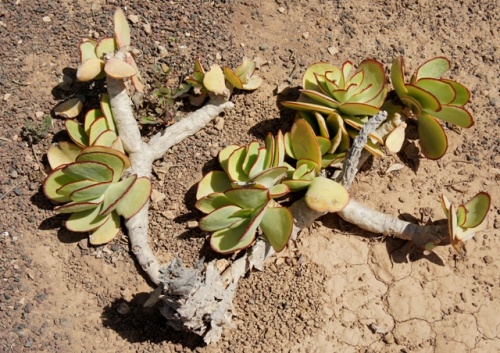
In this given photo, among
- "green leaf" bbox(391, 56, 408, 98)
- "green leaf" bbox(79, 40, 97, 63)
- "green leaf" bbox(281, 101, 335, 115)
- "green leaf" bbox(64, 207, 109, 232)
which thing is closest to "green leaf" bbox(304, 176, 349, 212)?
"green leaf" bbox(281, 101, 335, 115)

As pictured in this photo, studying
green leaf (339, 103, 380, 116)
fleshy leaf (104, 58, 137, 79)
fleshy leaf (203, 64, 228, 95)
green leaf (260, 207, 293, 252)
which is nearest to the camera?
green leaf (260, 207, 293, 252)

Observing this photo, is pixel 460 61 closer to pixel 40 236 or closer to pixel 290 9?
pixel 290 9

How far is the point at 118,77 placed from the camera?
2633 millimetres

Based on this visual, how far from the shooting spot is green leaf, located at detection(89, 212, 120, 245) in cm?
270

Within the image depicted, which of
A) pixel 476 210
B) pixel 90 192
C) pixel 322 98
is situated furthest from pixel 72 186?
pixel 476 210

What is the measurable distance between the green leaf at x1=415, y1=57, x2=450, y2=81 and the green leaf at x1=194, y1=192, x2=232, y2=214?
1.16 m

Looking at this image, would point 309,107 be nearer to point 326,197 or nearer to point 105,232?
point 326,197

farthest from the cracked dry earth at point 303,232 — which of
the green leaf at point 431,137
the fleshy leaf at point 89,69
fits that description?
the fleshy leaf at point 89,69

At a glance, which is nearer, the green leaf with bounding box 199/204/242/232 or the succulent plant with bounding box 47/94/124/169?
the green leaf with bounding box 199/204/242/232

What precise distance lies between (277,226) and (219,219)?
262mm

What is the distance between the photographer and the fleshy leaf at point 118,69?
264 cm

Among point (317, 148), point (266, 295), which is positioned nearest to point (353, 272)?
point (266, 295)

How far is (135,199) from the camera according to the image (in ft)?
8.74

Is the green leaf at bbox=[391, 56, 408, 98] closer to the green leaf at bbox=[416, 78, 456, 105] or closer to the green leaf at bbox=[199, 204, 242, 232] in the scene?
the green leaf at bbox=[416, 78, 456, 105]
